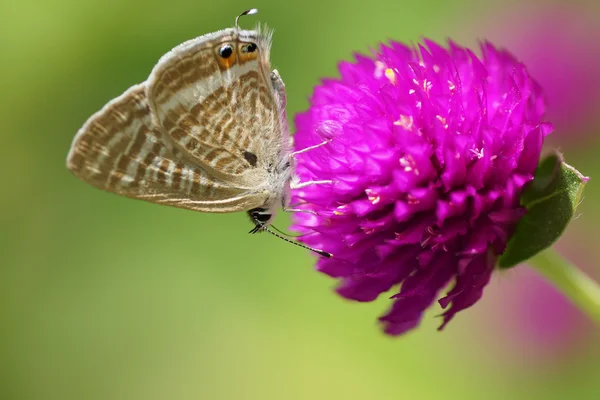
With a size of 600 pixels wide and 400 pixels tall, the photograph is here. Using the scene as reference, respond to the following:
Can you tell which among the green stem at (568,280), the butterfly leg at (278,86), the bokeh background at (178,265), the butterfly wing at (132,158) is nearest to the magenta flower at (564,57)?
the bokeh background at (178,265)

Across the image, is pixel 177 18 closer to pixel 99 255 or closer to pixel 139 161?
pixel 99 255

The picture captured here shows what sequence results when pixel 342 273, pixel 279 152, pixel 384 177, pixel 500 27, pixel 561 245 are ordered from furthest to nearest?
pixel 500 27 → pixel 561 245 → pixel 279 152 → pixel 342 273 → pixel 384 177

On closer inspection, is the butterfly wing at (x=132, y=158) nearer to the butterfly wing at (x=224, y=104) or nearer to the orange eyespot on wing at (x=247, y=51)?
the butterfly wing at (x=224, y=104)

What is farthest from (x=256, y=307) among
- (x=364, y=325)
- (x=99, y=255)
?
(x=99, y=255)

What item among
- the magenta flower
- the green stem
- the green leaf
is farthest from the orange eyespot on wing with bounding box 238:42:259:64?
the magenta flower

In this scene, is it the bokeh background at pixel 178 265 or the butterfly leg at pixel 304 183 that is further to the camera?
the bokeh background at pixel 178 265

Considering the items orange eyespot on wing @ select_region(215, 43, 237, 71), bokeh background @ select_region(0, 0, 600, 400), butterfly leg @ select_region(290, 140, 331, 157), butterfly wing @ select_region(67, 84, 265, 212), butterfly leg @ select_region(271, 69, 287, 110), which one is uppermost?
orange eyespot on wing @ select_region(215, 43, 237, 71)

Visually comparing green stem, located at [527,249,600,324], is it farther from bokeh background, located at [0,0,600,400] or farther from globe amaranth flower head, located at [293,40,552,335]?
bokeh background, located at [0,0,600,400]
